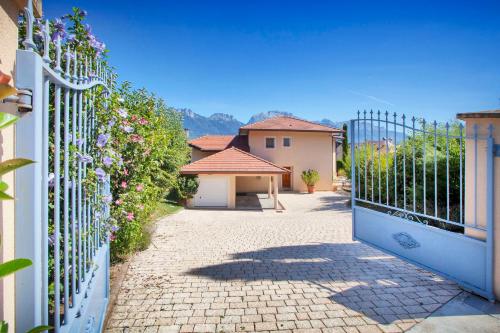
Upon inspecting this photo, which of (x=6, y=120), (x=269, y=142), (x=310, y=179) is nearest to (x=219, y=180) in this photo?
(x=269, y=142)

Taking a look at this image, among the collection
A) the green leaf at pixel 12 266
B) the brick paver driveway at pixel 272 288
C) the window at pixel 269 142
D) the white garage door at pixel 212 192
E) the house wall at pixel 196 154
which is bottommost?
the brick paver driveway at pixel 272 288

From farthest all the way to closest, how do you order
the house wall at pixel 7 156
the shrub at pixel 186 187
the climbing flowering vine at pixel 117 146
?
the shrub at pixel 186 187 → the climbing flowering vine at pixel 117 146 → the house wall at pixel 7 156

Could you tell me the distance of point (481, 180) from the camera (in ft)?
15.4

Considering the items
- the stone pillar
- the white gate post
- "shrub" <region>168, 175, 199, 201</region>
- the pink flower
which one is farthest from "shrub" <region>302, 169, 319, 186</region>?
the white gate post

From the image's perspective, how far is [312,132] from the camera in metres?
26.8

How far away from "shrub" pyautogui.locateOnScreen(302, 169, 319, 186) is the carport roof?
7.74 m

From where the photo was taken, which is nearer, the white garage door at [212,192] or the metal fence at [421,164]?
the metal fence at [421,164]

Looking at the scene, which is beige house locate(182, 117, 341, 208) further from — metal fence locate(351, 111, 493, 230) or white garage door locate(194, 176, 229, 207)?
metal fence locate(351, 111, 493, 230)

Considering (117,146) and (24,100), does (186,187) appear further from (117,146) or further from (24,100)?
(24,100)

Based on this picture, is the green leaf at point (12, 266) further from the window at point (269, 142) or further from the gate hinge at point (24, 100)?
the window at point (269, 142)

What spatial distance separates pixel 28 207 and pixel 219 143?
2789cm

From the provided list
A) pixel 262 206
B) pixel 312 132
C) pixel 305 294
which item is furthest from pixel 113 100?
pixel 312 132

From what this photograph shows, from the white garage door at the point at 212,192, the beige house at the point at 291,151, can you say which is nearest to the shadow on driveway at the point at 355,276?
the white garage door at the point at 212,192

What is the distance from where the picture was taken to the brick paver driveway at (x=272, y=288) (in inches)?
161
